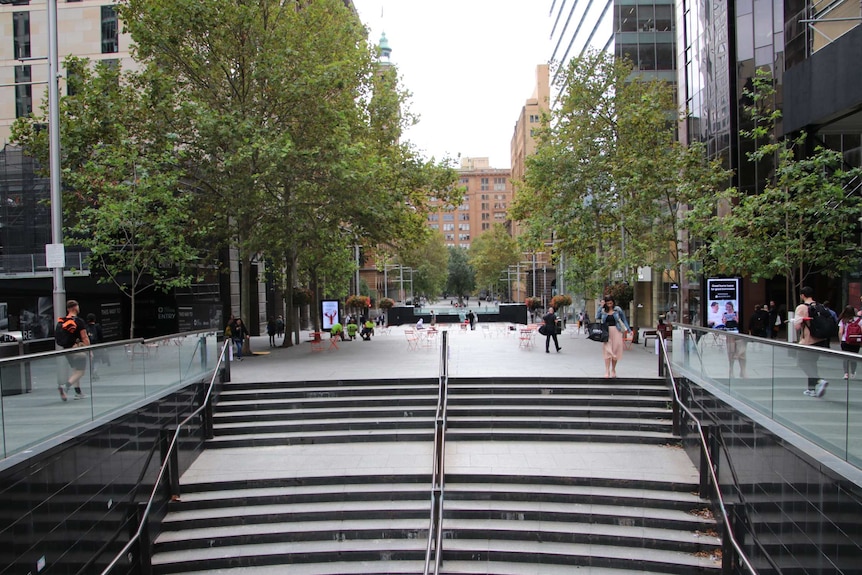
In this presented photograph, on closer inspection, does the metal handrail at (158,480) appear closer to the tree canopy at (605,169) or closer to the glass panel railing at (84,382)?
the glass panel railing at (84,382)

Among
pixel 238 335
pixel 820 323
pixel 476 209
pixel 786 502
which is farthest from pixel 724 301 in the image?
pixel 476 209

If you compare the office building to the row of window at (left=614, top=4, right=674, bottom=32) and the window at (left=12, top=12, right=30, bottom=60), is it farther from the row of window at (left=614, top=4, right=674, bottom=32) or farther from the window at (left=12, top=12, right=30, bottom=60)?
the window at (left=12, top=12, right=30, bottom=60)

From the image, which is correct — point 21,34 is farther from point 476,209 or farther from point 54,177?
point 476,209

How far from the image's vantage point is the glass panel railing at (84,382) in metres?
6.98

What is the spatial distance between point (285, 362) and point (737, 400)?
12938 mm

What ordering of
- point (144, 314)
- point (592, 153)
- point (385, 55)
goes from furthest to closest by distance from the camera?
point (385, 55)
point (144, 314)
point (592, 153)

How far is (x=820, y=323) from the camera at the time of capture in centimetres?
1045

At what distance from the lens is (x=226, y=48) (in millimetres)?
20422

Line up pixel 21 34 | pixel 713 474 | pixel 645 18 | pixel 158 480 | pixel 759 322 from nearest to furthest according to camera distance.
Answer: pixel 713 474 → pixel 158 480 → pixel 759 322 → pixel 21 34 → pixel 645 18

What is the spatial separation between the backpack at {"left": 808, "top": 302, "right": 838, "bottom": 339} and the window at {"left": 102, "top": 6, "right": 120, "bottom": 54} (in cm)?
3122

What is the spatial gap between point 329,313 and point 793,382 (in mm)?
22032

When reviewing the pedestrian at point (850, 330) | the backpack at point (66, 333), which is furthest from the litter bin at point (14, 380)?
the pedestrian at point (850, 330)

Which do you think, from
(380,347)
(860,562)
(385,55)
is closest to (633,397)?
(860,562)

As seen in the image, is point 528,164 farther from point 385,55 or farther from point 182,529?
point 385,55
